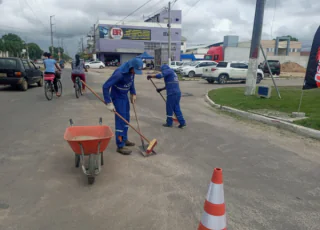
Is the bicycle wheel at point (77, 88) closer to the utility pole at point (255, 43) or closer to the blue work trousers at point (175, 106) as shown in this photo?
the blue work trousers at point (175, 106)

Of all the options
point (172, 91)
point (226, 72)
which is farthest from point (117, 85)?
point (226, 72)

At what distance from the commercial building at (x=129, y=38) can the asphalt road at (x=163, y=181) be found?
157 ft

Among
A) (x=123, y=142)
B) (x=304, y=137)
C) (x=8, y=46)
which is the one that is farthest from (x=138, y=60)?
(x=8, y=46)

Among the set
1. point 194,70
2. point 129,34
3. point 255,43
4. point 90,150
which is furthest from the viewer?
point 129,34

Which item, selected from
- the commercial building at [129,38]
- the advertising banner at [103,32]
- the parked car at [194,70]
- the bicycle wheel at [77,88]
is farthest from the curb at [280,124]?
the advertising banner at [103,32]

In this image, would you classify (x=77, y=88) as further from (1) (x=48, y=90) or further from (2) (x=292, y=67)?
(2) (x=292, y=67)

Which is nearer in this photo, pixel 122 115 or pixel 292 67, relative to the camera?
pixel 122 115

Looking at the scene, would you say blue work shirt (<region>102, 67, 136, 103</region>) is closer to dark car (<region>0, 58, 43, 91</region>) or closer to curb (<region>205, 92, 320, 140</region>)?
curb (<region>205, 92, 320, 140</region>)

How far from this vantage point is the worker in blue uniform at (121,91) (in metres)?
4.26

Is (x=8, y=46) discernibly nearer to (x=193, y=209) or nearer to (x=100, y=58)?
(x=100, y=58)

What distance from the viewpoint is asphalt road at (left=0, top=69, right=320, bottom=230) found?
2773 mm

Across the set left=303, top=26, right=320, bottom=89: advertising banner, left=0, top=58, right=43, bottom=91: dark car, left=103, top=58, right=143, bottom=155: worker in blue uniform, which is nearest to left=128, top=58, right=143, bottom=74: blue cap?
left=103, top=58, right=143, bottom=155: worker in blue uniform

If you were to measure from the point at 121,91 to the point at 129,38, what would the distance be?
51945 millimetres

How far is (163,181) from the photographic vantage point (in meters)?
3.62
